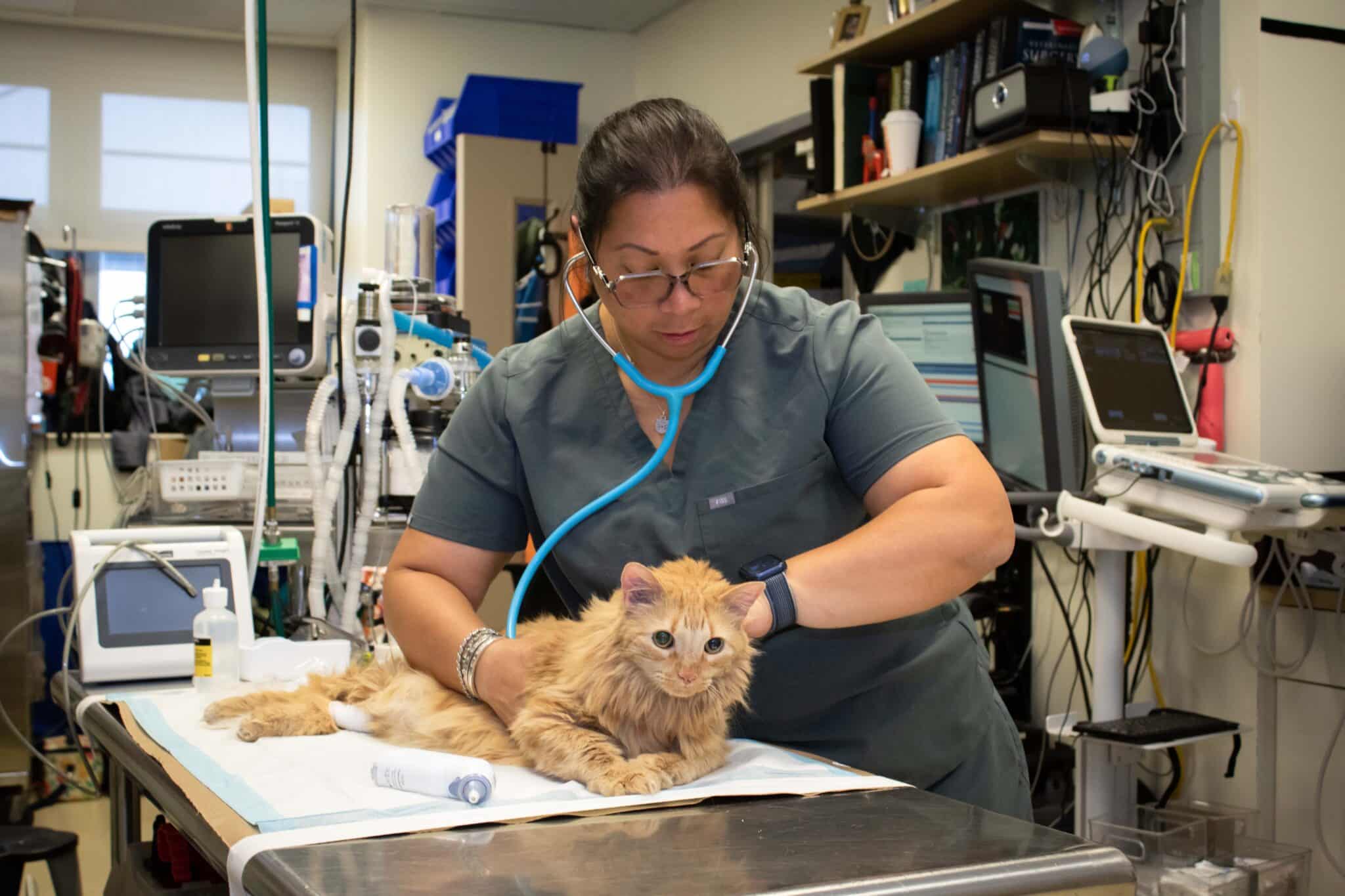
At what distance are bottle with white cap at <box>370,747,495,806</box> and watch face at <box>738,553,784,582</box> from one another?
28 centimetres

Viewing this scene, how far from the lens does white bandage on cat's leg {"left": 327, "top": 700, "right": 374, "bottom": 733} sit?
1258 millimetres

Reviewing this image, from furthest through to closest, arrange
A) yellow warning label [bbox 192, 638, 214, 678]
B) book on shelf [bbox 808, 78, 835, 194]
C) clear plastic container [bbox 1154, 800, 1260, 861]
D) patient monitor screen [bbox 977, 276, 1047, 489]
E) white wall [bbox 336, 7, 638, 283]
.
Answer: white wall [bbox 336, 7, 638, 283]
book on shelf [bbox 808, 78, 835, 194]
patient monitor screen [bbox 977, 276, 1047, 489]
clear plastic container [bbox 1154, 800, 1260, 861]
yellow warning label [bbox 192, 638, 214, 678]

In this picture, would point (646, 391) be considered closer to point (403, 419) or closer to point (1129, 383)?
point (403, 419)

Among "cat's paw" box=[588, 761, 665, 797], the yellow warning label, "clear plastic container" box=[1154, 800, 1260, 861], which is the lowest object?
"clear plastic container" box=[1154, 800, 1260, 861]

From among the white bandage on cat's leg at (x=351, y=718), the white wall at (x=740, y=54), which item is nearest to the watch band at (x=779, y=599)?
the white bandage on cat's leg at (x=351, y=718)

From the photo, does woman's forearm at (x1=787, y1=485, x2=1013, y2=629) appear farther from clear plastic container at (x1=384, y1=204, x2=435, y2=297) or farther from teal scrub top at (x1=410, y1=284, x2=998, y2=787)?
clear plastic container at (x1=384, y1=204, x2=435, y2=297)

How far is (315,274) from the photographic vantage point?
2.57m

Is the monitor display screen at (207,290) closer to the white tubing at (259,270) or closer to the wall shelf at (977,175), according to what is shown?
the white tubing at (259,270)

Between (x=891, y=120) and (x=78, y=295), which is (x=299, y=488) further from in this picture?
(x=78, y=295)

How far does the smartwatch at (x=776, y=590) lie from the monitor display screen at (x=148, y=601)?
114 cm

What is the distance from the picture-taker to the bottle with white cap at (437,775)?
0.97 m

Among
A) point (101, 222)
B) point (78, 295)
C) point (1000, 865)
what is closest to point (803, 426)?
point (1000, 865)

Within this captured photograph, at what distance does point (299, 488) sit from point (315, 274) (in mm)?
465

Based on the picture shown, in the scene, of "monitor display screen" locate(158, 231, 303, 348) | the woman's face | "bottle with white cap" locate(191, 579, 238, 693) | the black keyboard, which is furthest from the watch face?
"monitor display screen" locate(158, 231, 303, 348)
